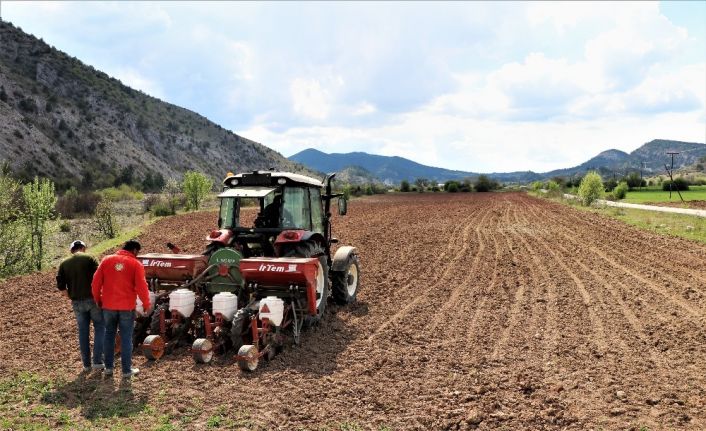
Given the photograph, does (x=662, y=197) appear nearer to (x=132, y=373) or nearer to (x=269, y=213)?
(x=269, y=213)

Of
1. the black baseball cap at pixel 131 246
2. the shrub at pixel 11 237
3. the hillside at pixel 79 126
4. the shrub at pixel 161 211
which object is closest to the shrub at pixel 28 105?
the hillside at pixel 79 126

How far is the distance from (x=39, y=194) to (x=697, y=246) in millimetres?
23232

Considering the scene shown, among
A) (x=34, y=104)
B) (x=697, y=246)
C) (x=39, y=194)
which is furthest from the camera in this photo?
(x=34, y=104)

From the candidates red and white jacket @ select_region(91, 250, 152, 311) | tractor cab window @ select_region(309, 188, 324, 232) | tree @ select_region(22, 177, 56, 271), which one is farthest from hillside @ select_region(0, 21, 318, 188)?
red and white jacket @ select_region(91, 250, 152, 311)

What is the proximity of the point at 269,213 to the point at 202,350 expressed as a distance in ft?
9.87

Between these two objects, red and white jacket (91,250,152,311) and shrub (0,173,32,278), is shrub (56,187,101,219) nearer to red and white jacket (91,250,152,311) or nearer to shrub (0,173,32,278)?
shrub (0,173,32,278)

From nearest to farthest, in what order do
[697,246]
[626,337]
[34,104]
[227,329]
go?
[227,329]
[626,337]
[697,246]
[34,104]

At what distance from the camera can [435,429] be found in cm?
572

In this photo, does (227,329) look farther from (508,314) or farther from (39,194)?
(39,194)

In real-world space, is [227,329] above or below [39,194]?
below

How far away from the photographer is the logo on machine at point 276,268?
785cm

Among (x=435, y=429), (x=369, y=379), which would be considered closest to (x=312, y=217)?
(x=369, y=379)

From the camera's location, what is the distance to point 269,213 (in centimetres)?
957

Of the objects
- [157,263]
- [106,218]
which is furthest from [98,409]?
[106,218]
